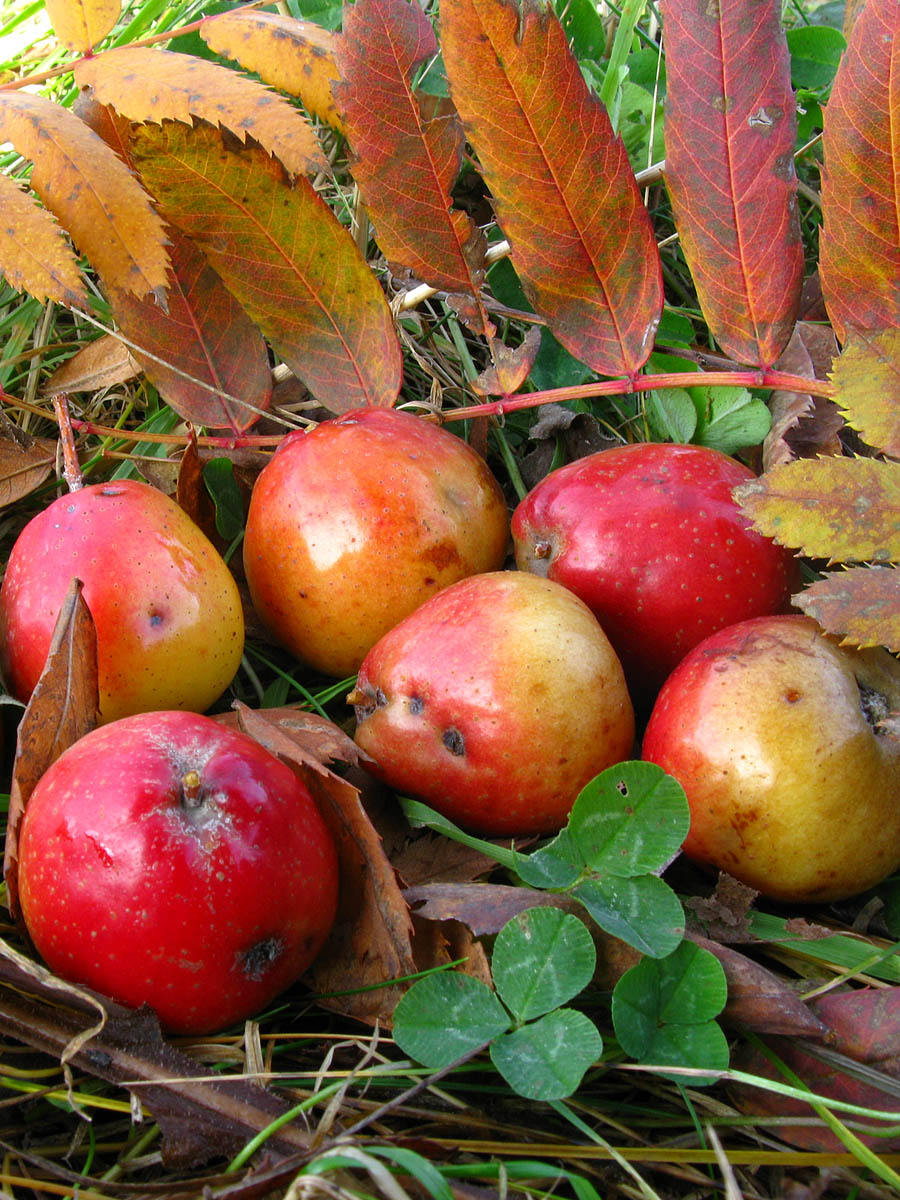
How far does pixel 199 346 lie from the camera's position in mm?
2285

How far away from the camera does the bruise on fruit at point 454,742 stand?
1713 mm

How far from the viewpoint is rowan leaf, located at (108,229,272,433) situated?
2229 mm

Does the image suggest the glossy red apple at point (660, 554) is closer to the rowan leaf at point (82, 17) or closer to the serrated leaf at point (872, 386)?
the serrated leaf at point (872, 386)

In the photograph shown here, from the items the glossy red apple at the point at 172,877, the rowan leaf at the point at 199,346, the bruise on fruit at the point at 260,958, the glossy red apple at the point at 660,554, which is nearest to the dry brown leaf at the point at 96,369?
the rowan leaf at the point at 199,346

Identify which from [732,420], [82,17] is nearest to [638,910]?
[732,420]

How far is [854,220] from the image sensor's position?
1.79 m

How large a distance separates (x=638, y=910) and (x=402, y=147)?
1442 millimetres

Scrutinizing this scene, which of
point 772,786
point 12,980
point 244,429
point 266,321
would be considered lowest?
point 772,786

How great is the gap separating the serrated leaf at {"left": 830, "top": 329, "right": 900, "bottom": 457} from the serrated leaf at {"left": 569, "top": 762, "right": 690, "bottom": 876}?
700mm

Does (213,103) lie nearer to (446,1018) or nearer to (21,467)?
(21,467)

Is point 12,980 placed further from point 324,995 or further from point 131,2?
point 131,2

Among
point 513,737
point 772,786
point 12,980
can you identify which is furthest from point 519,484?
point 12,980

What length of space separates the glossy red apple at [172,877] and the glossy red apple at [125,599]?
1.08ft

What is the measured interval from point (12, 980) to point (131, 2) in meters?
3.29
